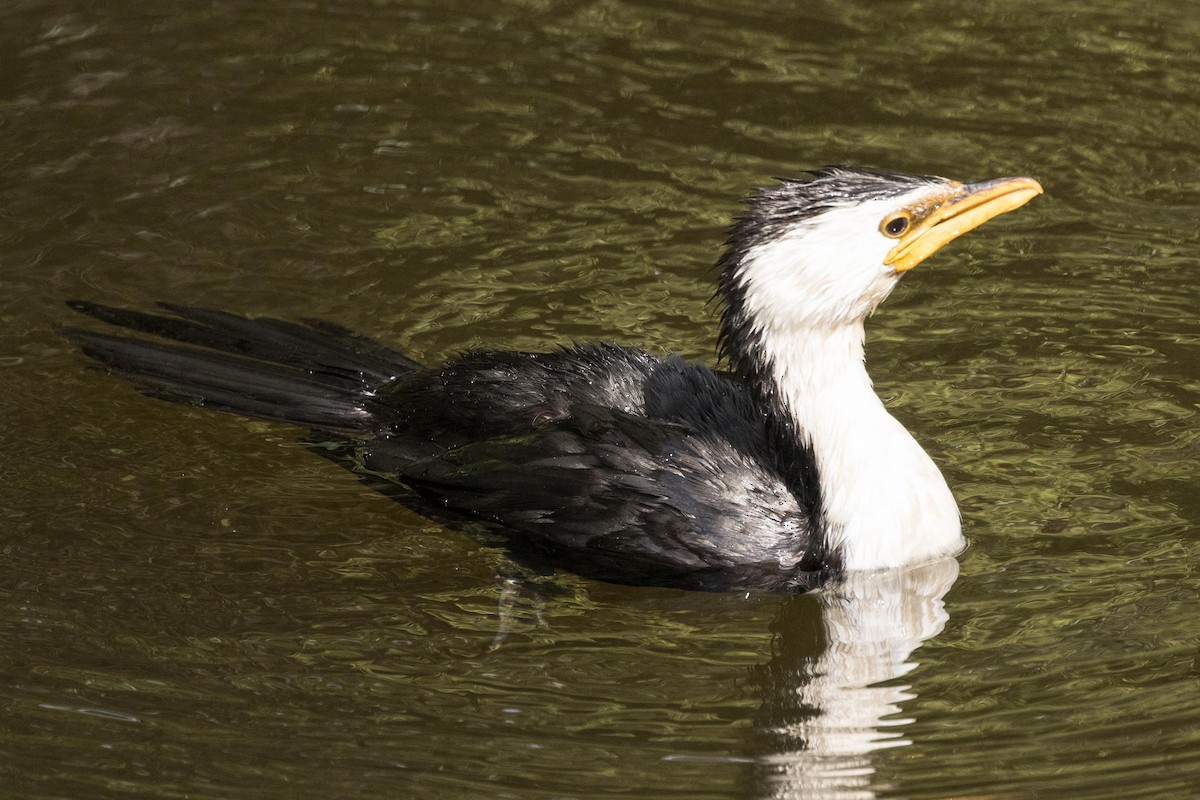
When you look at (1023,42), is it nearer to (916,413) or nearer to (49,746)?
(916,413)

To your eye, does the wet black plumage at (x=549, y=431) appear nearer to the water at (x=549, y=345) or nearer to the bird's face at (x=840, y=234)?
the water at (x=549, y=345)

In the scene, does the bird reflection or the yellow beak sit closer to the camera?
the bird reflection

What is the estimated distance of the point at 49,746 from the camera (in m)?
4.79

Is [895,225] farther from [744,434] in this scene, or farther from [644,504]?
[644,504]

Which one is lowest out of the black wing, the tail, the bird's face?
the black wing

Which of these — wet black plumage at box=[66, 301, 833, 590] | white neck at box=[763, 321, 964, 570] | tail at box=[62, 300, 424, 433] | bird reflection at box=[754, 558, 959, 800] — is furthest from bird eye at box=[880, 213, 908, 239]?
tail at box=[62, 300, 424, 433]

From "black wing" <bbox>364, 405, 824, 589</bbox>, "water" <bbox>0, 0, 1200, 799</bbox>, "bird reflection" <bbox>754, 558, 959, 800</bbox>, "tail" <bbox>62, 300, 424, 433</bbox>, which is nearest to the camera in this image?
"bird reflection" <bbox>754, 558, 959, 800</bbox>

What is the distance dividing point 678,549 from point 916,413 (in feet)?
5.06

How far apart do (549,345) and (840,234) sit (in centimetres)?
201

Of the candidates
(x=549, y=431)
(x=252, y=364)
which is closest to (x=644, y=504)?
(x=549, y=431)

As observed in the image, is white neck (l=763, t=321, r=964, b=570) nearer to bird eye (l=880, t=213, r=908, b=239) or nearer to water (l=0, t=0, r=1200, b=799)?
water (l=0, t=0, r=1200, b=799)

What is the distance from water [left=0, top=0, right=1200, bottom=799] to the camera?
4.84 meters

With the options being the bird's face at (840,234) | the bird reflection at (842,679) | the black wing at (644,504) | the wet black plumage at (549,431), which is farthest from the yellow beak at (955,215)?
the bird reflection at (842,679)

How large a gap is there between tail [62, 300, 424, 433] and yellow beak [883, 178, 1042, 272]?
2.06 meters
